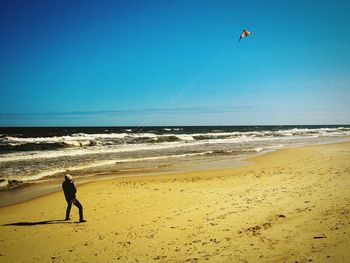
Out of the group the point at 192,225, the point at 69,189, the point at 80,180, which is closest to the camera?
the point at 192,225

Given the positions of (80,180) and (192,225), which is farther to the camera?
(80,180)

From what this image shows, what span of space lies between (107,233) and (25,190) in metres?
6.45

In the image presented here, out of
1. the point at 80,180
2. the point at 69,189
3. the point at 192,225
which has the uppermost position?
the point at 69,189

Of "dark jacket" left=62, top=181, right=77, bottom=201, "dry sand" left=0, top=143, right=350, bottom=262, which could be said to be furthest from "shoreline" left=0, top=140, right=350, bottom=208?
"dark jacket" left=62, top=181, right=77, bottom=201

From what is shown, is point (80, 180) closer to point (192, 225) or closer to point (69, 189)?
point (69, 189)

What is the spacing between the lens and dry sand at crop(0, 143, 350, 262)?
4.80 metres

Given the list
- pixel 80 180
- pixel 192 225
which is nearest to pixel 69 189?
pixel 192 225

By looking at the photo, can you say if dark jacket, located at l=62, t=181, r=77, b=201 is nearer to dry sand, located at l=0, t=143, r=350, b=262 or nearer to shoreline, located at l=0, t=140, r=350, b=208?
dry sand, located at l=0, t=143, r=350, b=262

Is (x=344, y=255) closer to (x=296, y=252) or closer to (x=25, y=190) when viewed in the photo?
(x=296, y=252)

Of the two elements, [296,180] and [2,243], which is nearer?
[2,243]

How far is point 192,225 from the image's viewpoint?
20.4 ft

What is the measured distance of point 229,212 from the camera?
6930 millimetres

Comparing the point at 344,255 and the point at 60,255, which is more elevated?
the point at 344,255

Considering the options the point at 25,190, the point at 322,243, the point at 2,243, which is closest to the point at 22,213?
the point at 2,243
